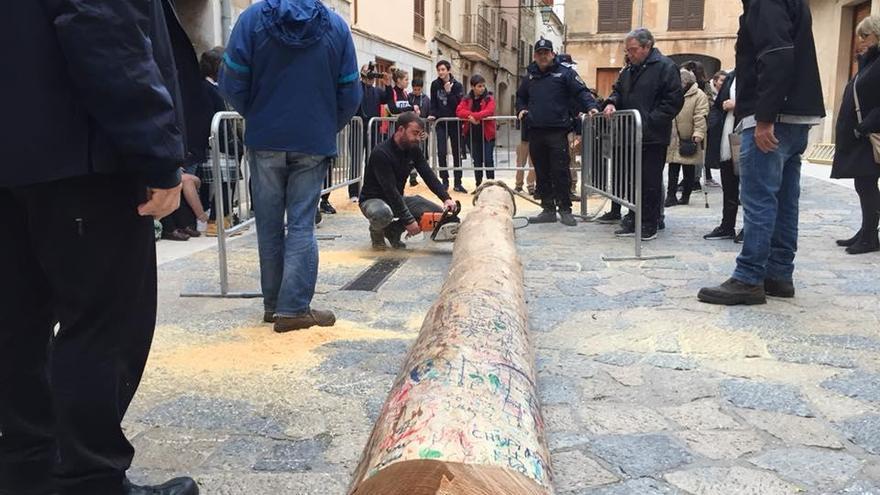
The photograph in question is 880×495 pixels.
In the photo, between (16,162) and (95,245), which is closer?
(16,162)

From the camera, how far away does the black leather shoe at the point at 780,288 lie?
4789 mm

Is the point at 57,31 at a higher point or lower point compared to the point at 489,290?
higher

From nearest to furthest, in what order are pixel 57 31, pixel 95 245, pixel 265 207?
pixel 57 31, pixel 95 245, pixel 265 207

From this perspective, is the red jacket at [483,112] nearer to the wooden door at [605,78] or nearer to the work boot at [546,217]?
the work boot at [546,217]

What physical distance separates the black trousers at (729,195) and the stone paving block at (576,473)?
4911 millimetres

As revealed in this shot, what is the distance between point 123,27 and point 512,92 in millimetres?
43561

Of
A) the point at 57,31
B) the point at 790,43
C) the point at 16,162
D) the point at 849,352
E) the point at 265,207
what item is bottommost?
the point at 849,352

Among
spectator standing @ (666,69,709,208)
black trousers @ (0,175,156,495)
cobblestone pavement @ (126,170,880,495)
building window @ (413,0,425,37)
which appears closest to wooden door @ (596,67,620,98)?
building window @ (413,0,425,37)

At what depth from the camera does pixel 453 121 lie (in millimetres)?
11820

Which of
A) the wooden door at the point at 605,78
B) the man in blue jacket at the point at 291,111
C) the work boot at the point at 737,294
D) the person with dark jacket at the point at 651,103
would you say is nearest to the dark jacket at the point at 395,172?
the person with dark jacket at the point at 651,103

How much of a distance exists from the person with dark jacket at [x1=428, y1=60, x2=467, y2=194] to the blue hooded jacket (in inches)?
293

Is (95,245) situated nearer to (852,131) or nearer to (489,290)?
(489,290)

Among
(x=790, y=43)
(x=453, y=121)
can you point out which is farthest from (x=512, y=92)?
(x=790, y=43)

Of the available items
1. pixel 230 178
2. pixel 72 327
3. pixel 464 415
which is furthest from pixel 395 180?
pixel 464 415
